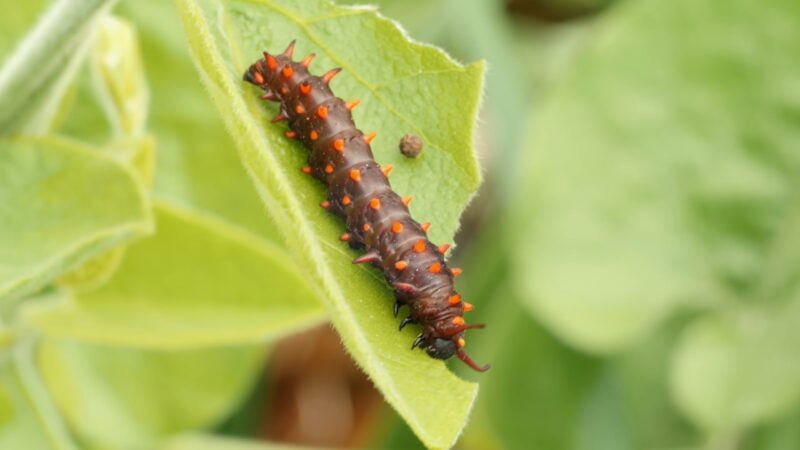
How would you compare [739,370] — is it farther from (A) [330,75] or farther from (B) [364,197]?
(A) [330,75]

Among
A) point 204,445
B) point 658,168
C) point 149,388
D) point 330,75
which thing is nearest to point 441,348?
point 330,75

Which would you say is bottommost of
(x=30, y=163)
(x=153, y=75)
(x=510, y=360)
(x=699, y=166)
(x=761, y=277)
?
(x=510, y=360)

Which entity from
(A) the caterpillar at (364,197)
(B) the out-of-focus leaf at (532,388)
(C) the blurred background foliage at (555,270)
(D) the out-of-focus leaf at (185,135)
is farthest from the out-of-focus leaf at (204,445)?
(A) the caterpillar at (364,197)

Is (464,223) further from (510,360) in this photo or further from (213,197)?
(213,197)

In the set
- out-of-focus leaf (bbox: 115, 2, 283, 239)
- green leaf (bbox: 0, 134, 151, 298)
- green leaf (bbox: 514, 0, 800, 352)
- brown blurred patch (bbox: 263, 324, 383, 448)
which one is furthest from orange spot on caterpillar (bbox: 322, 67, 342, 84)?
brown blurred patch (bbox: 263, 324, 383, 448)

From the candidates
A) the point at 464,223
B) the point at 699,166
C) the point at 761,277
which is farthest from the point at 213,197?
the point at 464,223

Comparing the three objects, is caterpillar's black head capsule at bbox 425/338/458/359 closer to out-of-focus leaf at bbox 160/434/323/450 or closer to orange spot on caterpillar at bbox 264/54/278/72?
orange spot on caterpillar at bbox 264/54/278/72

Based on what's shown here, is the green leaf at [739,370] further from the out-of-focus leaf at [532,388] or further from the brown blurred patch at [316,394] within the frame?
the brown blurred patch at [316,394]
